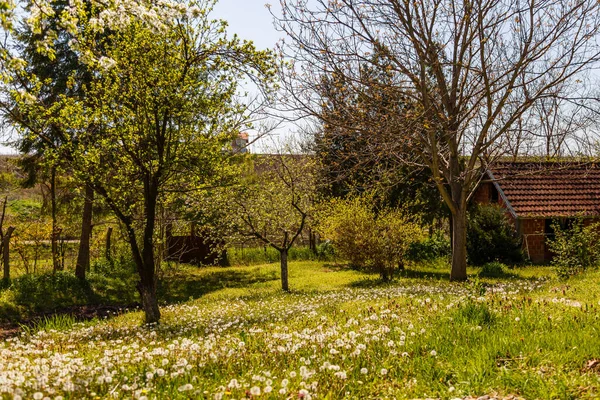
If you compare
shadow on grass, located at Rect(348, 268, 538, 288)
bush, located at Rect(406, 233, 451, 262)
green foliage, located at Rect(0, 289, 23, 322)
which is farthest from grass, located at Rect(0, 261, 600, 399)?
bush, located at Rect(406, 233, 451, 262)

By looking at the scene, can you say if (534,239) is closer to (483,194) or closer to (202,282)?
(483,194)

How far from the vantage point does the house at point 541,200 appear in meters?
24.1

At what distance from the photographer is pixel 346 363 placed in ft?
15.4

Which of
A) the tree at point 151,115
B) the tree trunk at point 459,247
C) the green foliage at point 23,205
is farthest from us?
the green foliage at point 23,205

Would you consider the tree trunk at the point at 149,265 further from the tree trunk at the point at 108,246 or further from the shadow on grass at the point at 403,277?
the tree trunk at the point at 108,246

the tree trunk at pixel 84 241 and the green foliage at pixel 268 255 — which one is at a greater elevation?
the tree trunk at pixel 84 241

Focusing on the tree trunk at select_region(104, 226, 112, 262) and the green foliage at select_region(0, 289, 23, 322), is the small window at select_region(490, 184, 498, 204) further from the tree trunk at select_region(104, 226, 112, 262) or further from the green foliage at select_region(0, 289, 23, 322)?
the green foliage at select_region(0, 289, 23, 322)

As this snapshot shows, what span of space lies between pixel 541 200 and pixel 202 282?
17.7 meters

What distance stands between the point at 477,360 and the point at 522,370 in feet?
1.29

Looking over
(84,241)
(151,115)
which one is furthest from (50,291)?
(151,115)

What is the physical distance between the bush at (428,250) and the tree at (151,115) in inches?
681

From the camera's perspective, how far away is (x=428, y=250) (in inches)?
1030

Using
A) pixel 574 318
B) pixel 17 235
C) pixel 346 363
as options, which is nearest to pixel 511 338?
pixel 574 318

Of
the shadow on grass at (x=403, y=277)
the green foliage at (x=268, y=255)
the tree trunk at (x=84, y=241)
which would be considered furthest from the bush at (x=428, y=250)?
the tree trunk at (x=84, y=241)
